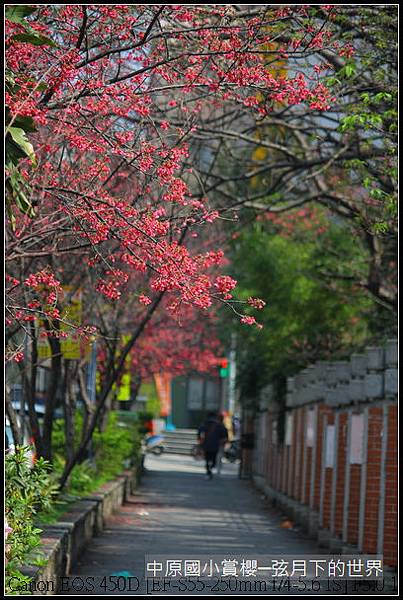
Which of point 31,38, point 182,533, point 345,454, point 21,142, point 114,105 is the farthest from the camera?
point 182,533

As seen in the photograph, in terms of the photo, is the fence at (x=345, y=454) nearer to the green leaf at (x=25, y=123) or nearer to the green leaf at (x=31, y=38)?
the green leaf at (x=25, y=123)

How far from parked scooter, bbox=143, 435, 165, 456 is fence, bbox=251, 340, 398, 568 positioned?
25750mm

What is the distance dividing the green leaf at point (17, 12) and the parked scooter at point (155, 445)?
44563 millimetres

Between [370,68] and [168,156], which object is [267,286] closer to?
[370,68]

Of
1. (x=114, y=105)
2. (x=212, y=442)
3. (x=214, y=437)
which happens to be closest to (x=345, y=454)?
(x=114, y=105)

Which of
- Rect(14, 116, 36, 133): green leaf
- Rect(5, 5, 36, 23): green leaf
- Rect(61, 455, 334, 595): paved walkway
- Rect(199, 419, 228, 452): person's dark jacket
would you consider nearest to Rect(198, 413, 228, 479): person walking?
Rect(199, 419, 228, 452): person's dark jacket

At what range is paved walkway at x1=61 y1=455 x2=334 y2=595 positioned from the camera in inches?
573

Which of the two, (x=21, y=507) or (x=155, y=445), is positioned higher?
(x=155, y=445)

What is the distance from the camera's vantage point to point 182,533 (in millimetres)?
19453

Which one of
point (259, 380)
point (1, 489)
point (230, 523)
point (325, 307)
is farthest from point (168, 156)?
point (259, 380)

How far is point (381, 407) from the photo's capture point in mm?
15070

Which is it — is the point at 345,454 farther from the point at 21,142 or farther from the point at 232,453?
the point at 232,453

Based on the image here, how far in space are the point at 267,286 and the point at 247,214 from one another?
2.69m

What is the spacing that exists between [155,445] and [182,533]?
3470cm
